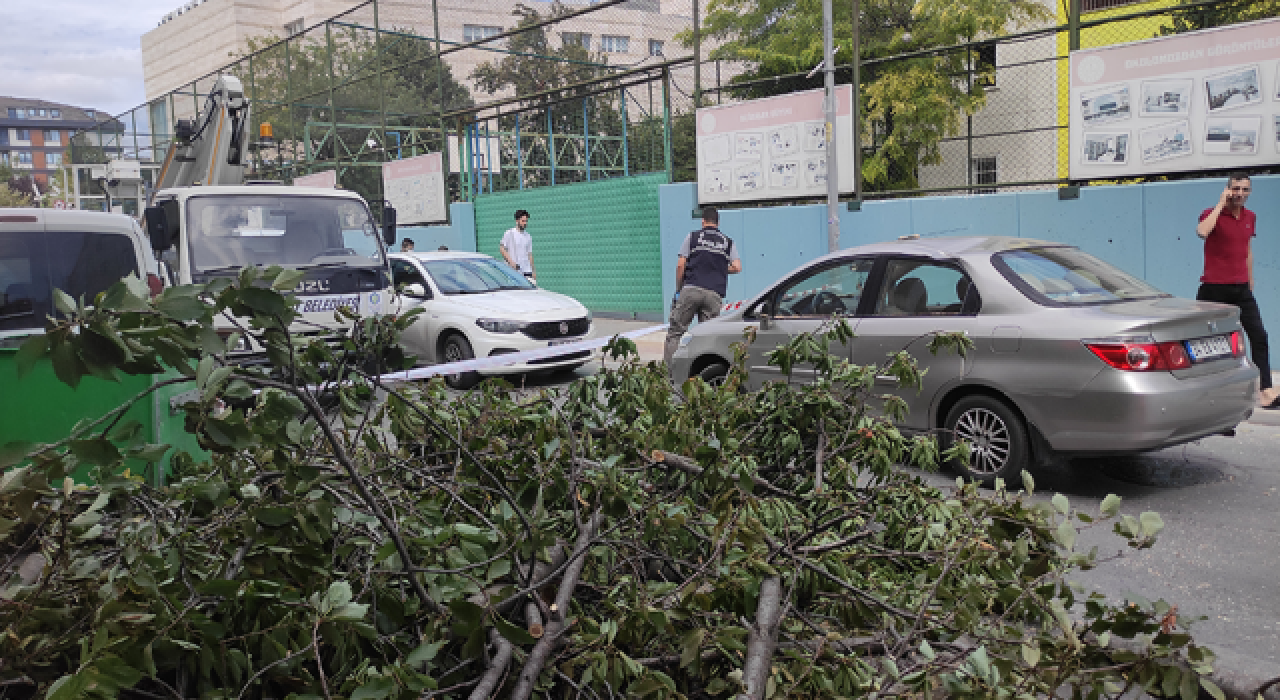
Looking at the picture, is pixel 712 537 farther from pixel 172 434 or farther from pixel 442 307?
pixel 442 307

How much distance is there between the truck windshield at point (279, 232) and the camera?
9.50 m

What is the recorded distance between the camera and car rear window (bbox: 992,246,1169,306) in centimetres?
602

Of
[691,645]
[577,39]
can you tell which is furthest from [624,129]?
[691,645]

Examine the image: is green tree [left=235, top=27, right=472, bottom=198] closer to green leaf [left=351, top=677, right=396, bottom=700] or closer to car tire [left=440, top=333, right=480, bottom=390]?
car tire [left=440, top=333, right=480, bottom=390]

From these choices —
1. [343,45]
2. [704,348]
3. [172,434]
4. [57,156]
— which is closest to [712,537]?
[172,434]

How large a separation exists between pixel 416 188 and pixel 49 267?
629 inches

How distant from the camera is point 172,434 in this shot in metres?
4.16

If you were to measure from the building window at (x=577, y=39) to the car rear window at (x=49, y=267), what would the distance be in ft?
61.0

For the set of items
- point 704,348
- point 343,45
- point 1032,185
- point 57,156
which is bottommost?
point 704,348

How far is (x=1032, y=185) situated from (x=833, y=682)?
10599 millimetres

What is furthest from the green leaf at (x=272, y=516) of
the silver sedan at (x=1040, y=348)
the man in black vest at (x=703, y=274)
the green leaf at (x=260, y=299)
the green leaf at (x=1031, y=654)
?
the man in black vest at (x=703, y=274)

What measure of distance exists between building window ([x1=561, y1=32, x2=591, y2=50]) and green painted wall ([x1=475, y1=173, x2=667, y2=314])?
6.86m

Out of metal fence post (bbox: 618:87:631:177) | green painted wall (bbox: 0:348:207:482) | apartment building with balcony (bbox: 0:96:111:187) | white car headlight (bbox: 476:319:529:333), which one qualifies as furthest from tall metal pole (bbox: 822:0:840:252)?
apartment building with balcony (bbox: 0:96:111:187)

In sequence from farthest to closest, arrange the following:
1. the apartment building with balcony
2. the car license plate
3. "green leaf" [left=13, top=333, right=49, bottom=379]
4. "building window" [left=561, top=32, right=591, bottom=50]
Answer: the apartment building with balcony, "building window" [left=561, top=32, right=591, bottom=50], the car license plate, "green leaf" [left=13, top=333, right=49, bottom=379]
